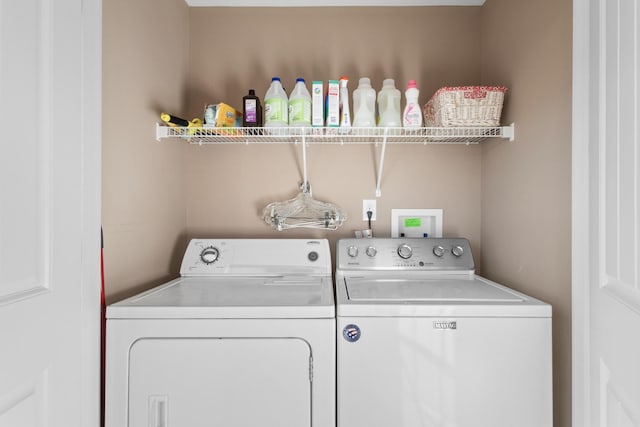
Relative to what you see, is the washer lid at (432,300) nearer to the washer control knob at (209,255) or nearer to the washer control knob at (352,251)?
the washer control knob at (352,251)

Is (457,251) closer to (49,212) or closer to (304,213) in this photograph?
(304,213)

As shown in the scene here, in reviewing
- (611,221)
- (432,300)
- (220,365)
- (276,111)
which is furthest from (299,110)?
(611,221)

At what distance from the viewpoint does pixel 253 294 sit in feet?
4.68

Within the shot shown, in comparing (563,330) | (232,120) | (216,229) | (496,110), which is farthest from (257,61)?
(563,330)

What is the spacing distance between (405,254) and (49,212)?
1547mm

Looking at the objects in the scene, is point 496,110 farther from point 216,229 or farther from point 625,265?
point 216,229

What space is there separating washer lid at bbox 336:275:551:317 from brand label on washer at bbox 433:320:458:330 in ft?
0.09

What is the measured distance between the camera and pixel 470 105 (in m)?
1.69

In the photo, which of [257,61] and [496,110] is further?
[257,61]

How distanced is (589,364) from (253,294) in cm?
122

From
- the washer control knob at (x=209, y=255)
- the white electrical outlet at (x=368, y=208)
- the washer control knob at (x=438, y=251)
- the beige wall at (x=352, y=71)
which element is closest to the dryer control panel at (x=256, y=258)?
the washer control knob at (x=209, y=255)

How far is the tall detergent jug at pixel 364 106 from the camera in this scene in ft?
5.81

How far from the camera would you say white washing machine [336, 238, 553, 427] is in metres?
1.23

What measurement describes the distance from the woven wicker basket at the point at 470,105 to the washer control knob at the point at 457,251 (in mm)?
656
